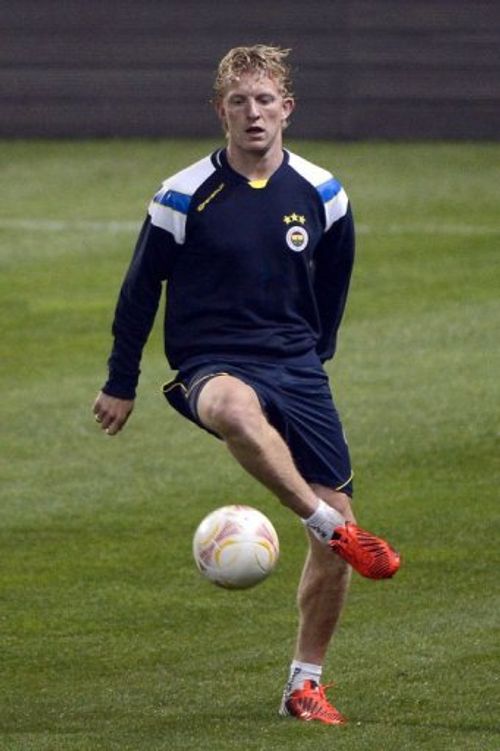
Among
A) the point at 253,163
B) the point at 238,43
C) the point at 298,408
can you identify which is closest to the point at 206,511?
the point at 298,408

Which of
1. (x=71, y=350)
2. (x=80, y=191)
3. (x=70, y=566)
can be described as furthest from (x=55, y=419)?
(x=80, y=191)

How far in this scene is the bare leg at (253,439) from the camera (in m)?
7.25

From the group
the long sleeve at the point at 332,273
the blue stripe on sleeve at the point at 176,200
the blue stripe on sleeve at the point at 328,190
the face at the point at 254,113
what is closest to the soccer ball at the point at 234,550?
the long sleeve at the point at 332,273

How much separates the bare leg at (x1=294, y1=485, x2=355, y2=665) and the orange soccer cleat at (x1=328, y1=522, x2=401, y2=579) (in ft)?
1.08

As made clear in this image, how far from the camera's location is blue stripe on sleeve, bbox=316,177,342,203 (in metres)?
7.88

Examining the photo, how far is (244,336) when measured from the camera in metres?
7.68

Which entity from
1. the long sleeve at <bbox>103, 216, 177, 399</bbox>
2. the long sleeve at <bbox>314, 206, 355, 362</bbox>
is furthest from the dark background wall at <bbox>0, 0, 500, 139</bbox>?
the long sleeve at <bbox>103, 216, 177, 399</bbox>

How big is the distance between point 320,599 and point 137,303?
4.45ft

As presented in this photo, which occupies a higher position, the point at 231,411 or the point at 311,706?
the point at 231,411

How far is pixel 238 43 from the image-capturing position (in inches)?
1061

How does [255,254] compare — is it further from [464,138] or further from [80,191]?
[464,138]

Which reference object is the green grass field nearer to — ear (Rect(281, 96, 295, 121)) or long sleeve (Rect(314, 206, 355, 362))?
long sleeve (Rect(314, 206, 355, 362))

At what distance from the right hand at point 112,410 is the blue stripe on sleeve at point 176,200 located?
2.57ft

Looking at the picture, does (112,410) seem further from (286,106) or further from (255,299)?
(286,106)
